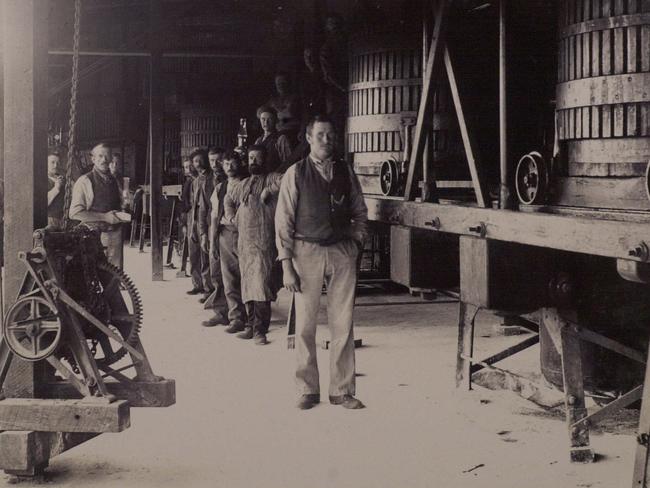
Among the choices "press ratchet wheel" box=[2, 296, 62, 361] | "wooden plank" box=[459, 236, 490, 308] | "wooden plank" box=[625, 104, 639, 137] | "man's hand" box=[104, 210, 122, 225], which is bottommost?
"press ratchet wheel" box=[2, 296, 62, 361]

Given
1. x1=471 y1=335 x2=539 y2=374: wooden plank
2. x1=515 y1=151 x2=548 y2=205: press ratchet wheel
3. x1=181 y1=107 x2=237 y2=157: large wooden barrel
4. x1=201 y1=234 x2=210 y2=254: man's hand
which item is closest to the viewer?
x1=515 y1=151 x2=548 y2=205: press ratchet wheel

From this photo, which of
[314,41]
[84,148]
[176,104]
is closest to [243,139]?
[314,41]

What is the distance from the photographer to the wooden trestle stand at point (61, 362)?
176 inches

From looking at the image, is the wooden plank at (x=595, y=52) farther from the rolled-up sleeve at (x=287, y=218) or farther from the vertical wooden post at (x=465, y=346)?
the vertical wooden post at (x=465, y=346)

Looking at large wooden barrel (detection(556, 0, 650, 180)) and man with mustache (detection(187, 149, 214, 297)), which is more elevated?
large wooden barrel (detection(556, 0, 650, 180))

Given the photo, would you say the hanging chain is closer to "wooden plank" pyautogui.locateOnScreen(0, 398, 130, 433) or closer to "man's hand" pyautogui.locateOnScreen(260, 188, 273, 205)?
"wooden plank" pyautogui.locateOnScreen(0, 398, 130, 433)

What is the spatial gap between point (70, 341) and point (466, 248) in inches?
88.0

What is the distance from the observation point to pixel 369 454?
5148 mm

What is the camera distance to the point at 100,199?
912 centimetres

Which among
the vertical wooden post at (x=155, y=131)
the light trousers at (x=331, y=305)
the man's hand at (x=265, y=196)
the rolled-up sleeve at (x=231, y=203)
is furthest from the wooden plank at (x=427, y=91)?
the vertical wooden post at (x=155, y=131)

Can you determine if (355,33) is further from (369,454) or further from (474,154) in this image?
(369,454)

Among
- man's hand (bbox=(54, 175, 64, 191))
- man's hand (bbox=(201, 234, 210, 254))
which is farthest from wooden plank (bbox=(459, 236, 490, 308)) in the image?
man's hand (bbox=(201, 234, 210, 254))

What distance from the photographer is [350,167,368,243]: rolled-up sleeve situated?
247 inches

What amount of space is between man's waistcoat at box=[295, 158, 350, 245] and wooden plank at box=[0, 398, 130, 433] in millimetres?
2079
